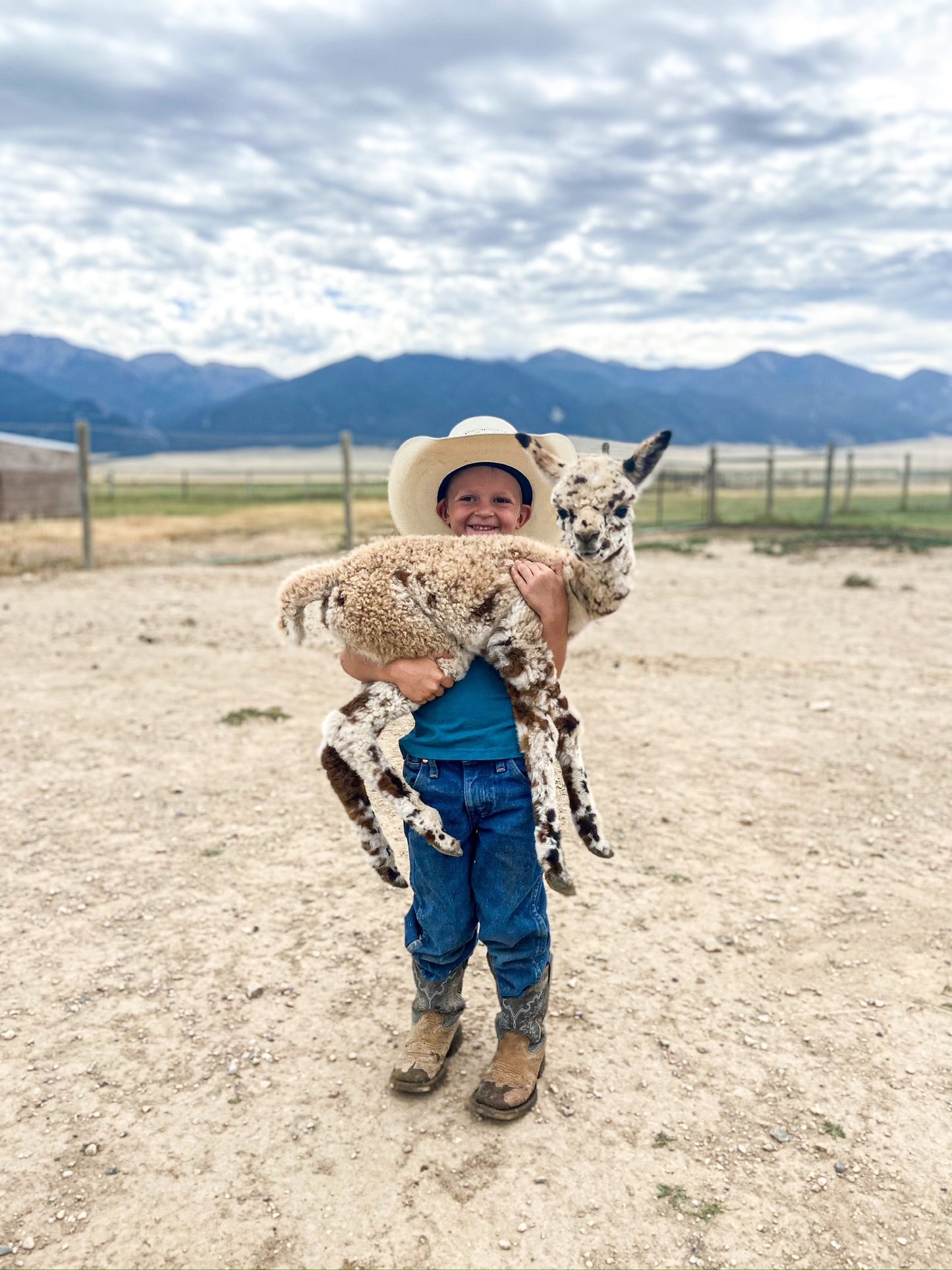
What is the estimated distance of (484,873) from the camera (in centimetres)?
256

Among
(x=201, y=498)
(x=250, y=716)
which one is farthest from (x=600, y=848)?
(x=201, y=498)

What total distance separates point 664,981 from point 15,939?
2.63 metres

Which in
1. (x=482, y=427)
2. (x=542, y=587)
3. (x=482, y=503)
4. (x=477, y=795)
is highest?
(x=482, y=427)

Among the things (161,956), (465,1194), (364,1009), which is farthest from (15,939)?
(465,1194)

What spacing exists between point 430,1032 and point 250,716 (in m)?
4.06

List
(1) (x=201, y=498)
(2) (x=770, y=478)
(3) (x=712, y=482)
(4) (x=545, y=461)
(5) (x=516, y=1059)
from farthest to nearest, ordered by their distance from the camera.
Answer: (1) (x=201, y=498), (2) (x=770, y=478), (3) (x=712, y=482), (5) (x=516, y=1059), (4) (x=545, y=461)

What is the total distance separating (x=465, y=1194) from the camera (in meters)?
2.34

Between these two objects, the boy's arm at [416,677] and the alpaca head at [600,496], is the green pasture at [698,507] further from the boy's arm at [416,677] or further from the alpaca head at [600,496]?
the alpaca head at [600,496]

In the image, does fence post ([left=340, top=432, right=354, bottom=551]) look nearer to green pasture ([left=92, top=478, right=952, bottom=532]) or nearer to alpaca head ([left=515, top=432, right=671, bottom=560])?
green pasture ([left=92, top=478, right=952, bottom=532])

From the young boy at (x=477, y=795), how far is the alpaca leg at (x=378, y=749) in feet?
0.20

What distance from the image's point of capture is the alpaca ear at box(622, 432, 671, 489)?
2.18 metres

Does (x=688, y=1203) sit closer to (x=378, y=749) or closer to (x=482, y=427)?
(x=378, y=749)

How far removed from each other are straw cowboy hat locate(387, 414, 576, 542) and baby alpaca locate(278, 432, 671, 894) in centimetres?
19

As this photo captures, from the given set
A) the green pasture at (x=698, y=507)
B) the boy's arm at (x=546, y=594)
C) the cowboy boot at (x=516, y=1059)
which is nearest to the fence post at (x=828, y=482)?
the green pasture at (x=698, y=507)
